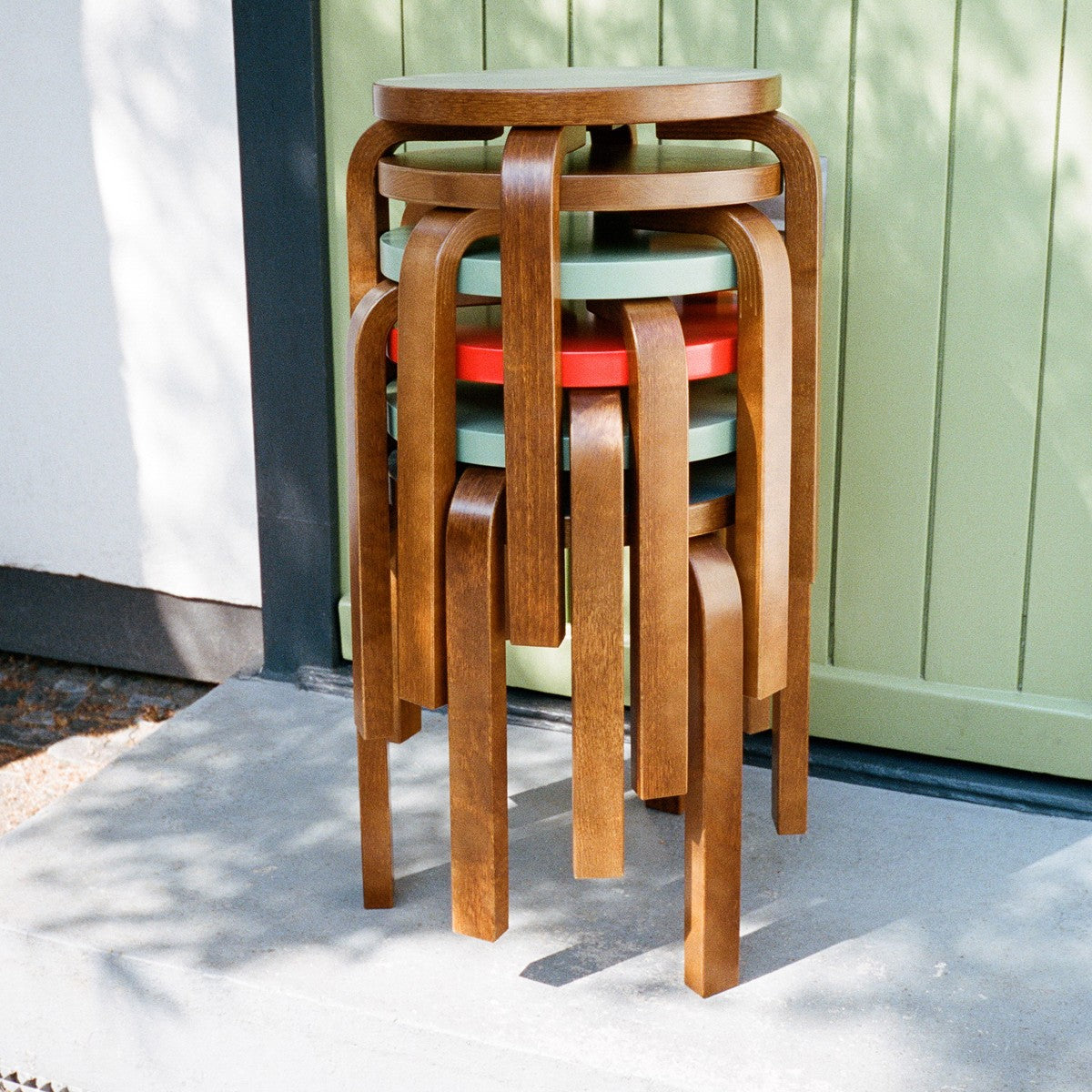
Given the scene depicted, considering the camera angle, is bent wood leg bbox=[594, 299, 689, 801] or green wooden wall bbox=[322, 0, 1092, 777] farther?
green wooden wall bbox=[322, 0, 1092, 777]

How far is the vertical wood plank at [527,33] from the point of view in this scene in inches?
104

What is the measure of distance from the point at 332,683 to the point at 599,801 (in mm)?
1289

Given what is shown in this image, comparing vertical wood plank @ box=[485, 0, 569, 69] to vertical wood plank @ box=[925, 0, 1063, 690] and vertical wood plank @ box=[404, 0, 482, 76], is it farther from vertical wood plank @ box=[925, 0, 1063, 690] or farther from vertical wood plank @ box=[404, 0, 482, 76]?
vertical wood plank @ box=[925, 0, 1063, 690]

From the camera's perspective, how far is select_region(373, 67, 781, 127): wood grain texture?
5.75 ft

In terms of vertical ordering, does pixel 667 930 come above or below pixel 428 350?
below

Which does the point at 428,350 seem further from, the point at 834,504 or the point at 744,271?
the point at 834,504

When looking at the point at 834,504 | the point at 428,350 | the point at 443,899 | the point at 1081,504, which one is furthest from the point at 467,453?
the point at 1081,504

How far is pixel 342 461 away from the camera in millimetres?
3047

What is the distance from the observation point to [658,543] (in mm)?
1841

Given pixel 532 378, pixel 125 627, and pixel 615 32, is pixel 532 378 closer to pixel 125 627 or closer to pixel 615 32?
pixel 615 32

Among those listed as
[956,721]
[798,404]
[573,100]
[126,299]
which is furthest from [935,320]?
[126,299]

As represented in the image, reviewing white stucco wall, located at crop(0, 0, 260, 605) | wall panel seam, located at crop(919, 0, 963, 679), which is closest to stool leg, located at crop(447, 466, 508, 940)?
wall panel seam, located at crop(919, 0, 963, 679)

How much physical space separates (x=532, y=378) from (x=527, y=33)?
113 centimetres

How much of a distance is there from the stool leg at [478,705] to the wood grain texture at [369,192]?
15.3 inches
